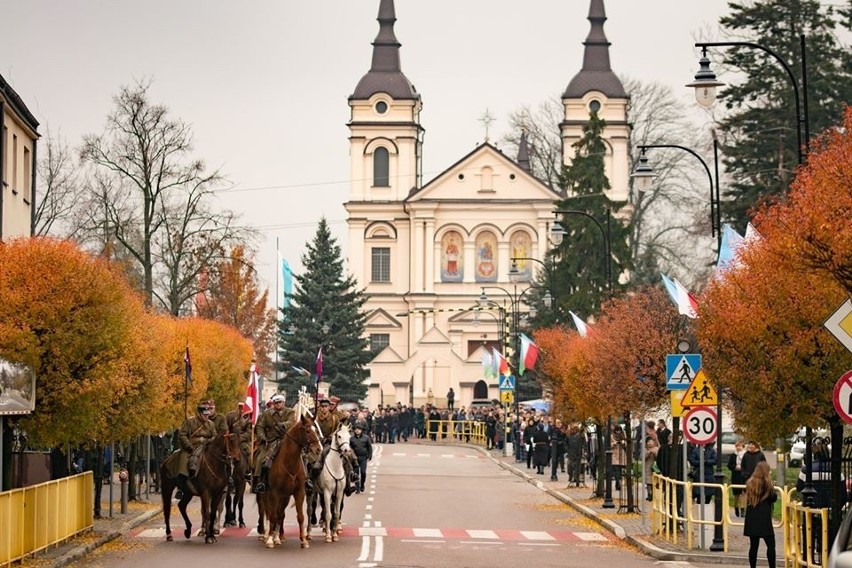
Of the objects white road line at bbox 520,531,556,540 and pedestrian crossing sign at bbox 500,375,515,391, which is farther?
pedestrian crossing sign at bbox 500,375,515,391

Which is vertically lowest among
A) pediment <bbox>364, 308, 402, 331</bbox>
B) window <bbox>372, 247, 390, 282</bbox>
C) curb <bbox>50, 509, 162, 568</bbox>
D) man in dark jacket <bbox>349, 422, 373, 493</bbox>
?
curb <bbox>50, 509, 162, 568</bbox>

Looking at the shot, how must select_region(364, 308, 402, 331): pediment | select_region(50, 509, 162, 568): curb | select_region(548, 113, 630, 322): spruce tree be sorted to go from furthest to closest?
1. select_region(364, 308, 402, 331): pediment
2. select_region(548, 113, 630, 322): spruce tree
3. select_region(50, 509, 162, 568): curb

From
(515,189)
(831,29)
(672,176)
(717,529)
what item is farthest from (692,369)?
(515,189)

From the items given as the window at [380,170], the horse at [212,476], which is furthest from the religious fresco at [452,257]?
the horse at [212,476]

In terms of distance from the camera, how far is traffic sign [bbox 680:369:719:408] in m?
26.7

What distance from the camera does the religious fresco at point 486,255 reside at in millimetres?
131750

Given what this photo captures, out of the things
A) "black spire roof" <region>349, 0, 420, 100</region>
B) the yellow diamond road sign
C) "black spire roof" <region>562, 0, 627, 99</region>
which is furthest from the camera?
"black spire roof" <region>349, 0, 420, 100</region>

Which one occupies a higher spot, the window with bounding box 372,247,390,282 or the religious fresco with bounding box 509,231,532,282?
the religious fresco with bounding box 509,231,532,282

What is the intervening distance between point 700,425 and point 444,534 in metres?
5.36

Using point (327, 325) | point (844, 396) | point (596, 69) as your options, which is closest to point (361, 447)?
point (844, 396)

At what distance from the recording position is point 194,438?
1073 inches

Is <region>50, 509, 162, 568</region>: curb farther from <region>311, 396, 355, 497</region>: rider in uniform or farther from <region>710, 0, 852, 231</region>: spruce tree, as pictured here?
<region>710, 0, 852, 231</region>: spruce tree

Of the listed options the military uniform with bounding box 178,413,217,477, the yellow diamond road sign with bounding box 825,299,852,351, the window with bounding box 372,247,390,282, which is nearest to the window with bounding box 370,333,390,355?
the window with bounding box 372,247,390,282

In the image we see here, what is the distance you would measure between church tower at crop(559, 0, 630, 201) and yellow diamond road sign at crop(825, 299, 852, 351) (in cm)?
10855
